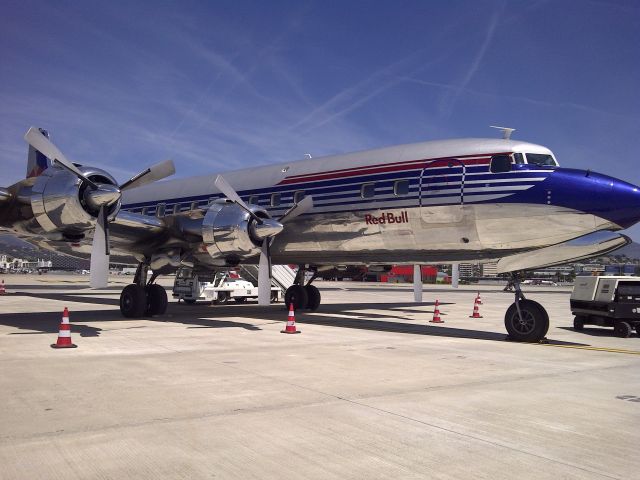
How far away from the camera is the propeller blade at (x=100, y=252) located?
440 inches

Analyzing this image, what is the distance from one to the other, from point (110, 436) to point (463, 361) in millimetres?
5871

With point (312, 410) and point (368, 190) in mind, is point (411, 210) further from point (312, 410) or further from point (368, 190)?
point (312, 410)

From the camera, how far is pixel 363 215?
1348cm

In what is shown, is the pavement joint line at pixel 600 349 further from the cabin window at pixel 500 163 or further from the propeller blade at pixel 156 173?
the propeller blade at pixel 156 173

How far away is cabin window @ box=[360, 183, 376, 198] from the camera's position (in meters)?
13.4

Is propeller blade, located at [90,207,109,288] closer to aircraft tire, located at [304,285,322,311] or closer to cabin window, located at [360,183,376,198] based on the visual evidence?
cabin window, located at [360,183,376,198]

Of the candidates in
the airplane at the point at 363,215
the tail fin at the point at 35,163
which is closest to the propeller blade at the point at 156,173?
the airplane at the point at 363,215

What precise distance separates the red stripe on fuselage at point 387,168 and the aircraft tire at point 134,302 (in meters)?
4.96

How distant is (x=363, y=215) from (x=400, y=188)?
1175 mm

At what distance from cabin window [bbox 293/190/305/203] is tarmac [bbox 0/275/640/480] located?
5.24 metres

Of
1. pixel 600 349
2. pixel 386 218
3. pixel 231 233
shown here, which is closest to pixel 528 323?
pixel 600 349

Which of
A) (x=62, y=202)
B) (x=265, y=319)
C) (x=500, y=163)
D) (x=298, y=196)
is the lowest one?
(x=265, y=319)

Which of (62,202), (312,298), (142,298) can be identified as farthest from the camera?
(312,298)

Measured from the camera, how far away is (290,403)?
18.9 feet
